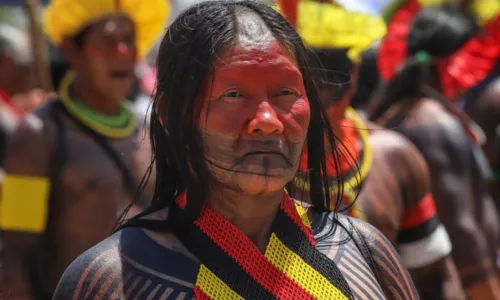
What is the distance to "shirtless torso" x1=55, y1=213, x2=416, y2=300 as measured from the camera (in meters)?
2.27

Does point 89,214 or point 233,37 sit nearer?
point 233,37

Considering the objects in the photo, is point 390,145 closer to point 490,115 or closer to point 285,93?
point 285,93

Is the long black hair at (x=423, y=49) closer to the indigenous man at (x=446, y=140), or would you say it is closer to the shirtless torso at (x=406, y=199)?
the indigenous man at (x=446, y=140)

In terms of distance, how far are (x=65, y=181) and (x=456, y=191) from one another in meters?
1.90

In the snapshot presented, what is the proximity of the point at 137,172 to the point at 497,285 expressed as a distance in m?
1.83

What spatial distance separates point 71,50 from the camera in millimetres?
5344

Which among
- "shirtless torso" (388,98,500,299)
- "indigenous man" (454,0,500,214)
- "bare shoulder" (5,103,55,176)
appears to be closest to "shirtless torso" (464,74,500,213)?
"indigenous man" (454,0,500,214)

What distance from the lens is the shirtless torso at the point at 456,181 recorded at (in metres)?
5.30

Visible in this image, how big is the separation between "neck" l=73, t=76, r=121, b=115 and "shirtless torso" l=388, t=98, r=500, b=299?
4.43 feet

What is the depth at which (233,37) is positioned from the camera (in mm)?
2355

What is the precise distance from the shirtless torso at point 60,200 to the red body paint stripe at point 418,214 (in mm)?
1085

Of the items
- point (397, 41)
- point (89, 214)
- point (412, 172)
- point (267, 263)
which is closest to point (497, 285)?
point (412, 172)

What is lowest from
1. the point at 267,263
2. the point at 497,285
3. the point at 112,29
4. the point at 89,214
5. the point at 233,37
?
the point at 497,285

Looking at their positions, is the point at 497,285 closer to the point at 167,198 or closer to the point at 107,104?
the point at 107,104
